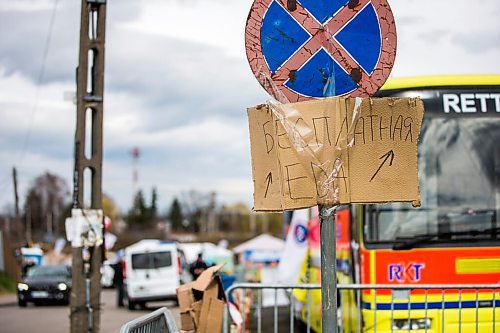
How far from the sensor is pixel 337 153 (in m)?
4.42

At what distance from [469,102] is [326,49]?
4.29 m

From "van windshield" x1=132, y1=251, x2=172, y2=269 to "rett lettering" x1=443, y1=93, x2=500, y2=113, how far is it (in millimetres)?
22024

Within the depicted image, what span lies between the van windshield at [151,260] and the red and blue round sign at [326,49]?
25339 millimetres

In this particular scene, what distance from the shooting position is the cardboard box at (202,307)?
7.89m

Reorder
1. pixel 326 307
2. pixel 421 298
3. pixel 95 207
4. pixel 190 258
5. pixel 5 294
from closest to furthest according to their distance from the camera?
1. pixel 326 307
2. pixel 421 298
3. pixel 95 207
4. pixel 5 294
5. pixel 190 258

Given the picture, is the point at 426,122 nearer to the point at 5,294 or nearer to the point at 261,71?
the point at 261,71

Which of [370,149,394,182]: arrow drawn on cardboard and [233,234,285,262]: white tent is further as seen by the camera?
[233,234,285,262]: white tent

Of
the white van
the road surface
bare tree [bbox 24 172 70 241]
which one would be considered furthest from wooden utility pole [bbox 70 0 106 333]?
bare tree [bbox 24 172 70 241]

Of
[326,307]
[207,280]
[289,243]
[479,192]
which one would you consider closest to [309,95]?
[326,307]

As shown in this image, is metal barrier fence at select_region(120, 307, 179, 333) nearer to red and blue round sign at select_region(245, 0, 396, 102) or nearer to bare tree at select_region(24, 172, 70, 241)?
red and blue round sign at select_region(245, 0, 396, 102)

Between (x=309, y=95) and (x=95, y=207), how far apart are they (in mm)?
8082

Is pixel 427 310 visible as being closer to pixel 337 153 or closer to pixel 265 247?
pixel 337 153

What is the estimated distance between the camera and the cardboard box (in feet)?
25.9

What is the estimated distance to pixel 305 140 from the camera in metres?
4.42
